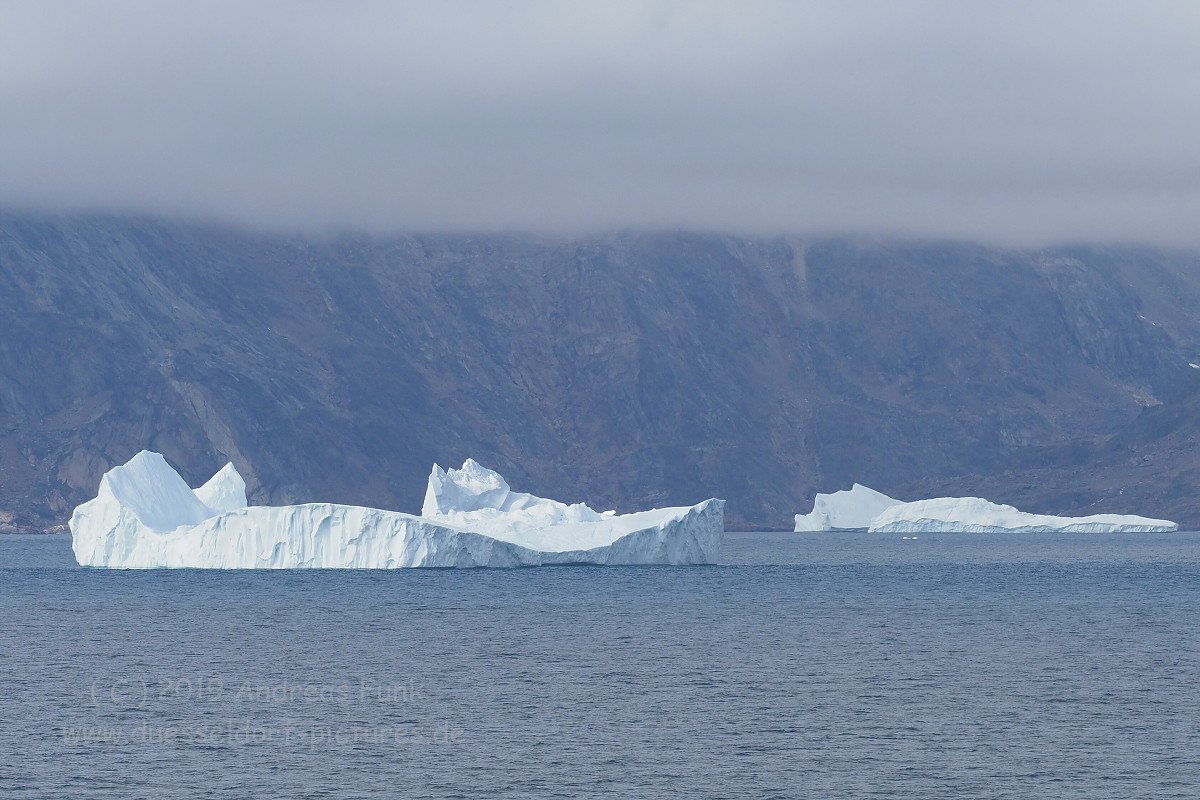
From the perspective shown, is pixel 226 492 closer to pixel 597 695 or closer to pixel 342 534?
pixel 342 534

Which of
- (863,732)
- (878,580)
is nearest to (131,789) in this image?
(863,732)

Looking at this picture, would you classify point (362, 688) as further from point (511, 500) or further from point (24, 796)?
point (511, 500)

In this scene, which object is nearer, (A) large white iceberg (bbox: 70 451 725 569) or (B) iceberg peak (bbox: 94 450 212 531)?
(A) large white iceberg (bbox: 70 451 725 569)

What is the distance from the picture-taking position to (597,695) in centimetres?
5544

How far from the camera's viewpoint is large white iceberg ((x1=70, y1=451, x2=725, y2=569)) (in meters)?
101

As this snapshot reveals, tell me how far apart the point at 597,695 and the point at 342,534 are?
4860 cm

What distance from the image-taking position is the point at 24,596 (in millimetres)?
100812

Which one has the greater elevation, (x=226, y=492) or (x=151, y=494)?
(x=226, y=492)

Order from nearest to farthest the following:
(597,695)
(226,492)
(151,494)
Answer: (597,695) → (151,494) → (226,492)

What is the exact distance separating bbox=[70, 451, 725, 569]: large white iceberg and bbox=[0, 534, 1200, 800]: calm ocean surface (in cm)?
393

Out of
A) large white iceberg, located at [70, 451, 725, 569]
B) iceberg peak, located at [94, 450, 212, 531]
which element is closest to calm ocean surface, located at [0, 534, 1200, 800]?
large white iceberg, located at [70, 451, 725, 569]

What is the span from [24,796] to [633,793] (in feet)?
44.2

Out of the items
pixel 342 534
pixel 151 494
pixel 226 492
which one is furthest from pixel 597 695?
pixel 226 492

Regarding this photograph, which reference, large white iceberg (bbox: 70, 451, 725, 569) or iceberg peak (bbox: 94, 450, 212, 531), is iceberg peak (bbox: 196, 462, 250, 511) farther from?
iceberg peak (bbox: 94, 450, 212, 531)
